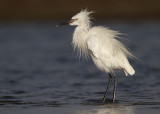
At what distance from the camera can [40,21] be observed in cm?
3048

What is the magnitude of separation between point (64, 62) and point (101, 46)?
6.79 meters

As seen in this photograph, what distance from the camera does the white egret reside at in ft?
31.7

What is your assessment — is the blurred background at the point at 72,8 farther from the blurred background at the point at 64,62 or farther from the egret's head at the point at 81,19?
the egret's head at the point at 81,19

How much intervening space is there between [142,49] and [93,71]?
5058 mm

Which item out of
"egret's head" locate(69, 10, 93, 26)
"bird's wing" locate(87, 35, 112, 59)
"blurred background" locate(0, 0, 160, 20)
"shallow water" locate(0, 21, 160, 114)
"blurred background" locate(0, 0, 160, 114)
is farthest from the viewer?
"blurred background" locate(0, 0, 160, 20)

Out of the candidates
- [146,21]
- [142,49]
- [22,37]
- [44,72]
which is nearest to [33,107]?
[44,72]

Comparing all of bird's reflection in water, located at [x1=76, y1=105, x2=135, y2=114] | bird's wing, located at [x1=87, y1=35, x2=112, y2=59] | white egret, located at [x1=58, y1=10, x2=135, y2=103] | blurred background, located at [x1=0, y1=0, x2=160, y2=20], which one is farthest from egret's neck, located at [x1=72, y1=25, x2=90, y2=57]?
blurred background, located at [x1=0, y1=0, x2=160, y2=20]

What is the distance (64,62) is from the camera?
1638 centimetres

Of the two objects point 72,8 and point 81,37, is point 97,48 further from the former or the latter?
point 72,8

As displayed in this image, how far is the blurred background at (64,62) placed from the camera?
9125mm

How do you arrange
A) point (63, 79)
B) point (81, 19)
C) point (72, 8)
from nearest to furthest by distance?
point (81, 19) < point (63, 79) < point (72, 8)

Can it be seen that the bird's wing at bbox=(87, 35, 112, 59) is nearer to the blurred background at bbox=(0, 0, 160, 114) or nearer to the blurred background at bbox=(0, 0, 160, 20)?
A: the blurred background at bbox=(0, 0, 160, 114)

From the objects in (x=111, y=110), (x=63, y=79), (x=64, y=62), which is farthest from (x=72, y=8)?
(x=111, y=110)

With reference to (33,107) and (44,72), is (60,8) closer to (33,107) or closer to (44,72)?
(44,72)
